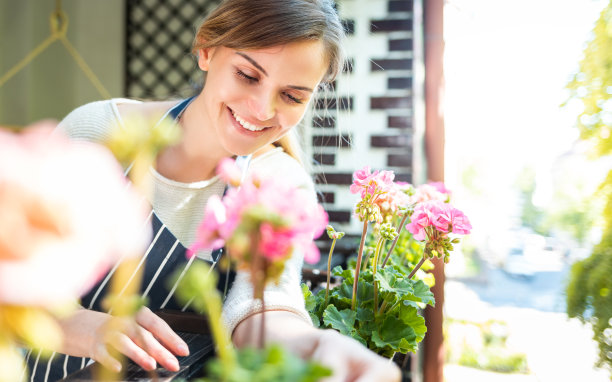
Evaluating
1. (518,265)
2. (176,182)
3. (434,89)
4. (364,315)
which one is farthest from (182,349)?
(518,265)

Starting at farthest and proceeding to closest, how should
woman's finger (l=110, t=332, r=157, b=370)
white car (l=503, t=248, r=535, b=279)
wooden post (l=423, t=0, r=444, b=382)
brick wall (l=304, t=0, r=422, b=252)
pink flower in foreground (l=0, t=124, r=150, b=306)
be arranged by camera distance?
white car (l=503, t=248, r=535, b=279), wooden post (l=423, t=0, r=444, b=382), brick wall (l=304, t=0, r=422, b=252), woman's finger (l=110, t=332, r=157, b=370), pink flower in foreground (l=0, t=124, r=150, b=306)

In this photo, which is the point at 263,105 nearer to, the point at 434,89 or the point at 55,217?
the point at 55,217

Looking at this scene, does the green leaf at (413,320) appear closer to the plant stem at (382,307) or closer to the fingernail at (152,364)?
the plant stem at (382,307)

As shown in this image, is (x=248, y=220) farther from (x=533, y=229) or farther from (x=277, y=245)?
(x=533, y=229)

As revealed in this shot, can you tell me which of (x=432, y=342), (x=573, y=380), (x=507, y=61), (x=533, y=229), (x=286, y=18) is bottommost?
(x=533, y=229)

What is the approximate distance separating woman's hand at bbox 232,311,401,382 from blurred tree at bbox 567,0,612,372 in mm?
1523

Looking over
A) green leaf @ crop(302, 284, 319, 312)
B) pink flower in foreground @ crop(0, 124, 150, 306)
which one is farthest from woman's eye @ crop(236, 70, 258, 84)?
pink flower in foreground @ crop(0, 124, 150, 306)

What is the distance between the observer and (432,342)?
72.2 inches

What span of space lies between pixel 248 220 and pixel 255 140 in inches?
24.9

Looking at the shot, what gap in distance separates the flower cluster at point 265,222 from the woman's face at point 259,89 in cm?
53

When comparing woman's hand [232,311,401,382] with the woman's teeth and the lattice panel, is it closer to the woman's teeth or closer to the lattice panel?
the woman's teeth

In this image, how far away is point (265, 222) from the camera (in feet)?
0.86

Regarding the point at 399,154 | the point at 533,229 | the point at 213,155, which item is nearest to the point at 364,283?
the point at 213,155

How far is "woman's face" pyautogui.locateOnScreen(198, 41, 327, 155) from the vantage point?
0.79 metres
